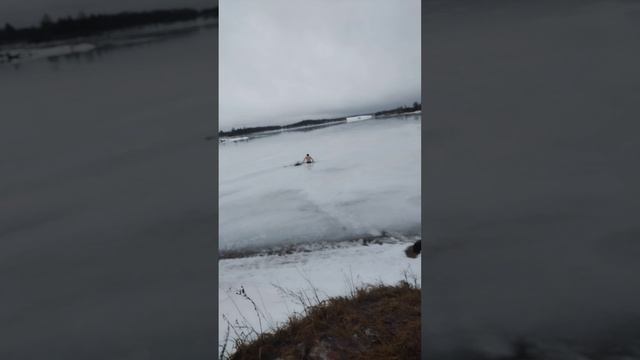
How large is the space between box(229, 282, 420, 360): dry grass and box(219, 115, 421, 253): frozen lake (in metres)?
0.27

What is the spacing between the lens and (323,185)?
1962 millimetres

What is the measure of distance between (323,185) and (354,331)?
624mm

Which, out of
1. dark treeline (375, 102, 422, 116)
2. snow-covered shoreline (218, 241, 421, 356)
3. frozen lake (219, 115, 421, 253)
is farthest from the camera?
dark treeline (375, 102, 422, 116)

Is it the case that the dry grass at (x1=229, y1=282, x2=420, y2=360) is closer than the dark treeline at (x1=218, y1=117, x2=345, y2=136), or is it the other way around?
the dry grass at (x1=229, y1=282, x2=420, y2=360)

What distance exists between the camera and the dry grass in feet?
5.31
